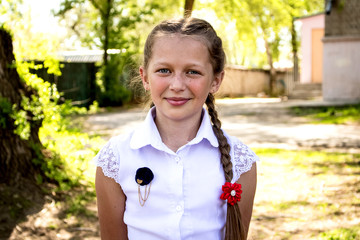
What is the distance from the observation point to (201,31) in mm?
2012

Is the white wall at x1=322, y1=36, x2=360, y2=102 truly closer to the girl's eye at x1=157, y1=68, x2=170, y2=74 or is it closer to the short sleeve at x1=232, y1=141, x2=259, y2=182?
the short sleeve at x1=232, y1=141, x2=259, y2=182

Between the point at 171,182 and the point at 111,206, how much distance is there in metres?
0.32

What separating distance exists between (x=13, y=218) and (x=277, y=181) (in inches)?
114

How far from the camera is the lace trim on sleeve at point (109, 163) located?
6.59ft

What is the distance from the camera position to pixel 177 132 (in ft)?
6.83

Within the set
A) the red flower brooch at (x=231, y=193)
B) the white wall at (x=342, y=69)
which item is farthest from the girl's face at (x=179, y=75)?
the white wall at (x=342, y=69)

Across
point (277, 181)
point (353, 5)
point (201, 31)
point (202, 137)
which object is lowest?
point (277, 181)

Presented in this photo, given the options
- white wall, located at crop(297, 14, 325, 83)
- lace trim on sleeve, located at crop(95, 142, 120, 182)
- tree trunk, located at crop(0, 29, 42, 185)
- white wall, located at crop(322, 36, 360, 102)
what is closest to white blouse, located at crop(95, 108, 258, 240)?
lace trim on sleeve, located at crop(95, 142, 120, 182)

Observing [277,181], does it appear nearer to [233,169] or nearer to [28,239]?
[28,239]

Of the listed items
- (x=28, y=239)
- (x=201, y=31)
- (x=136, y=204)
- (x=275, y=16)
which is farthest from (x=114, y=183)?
(x=275, y=16)

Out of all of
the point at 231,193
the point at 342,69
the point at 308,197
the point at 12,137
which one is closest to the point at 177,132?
the point at 231,193

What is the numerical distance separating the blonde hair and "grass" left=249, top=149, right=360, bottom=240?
169cm

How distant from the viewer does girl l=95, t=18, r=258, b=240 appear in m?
1.93

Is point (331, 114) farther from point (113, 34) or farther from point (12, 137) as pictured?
point (12, 137)
